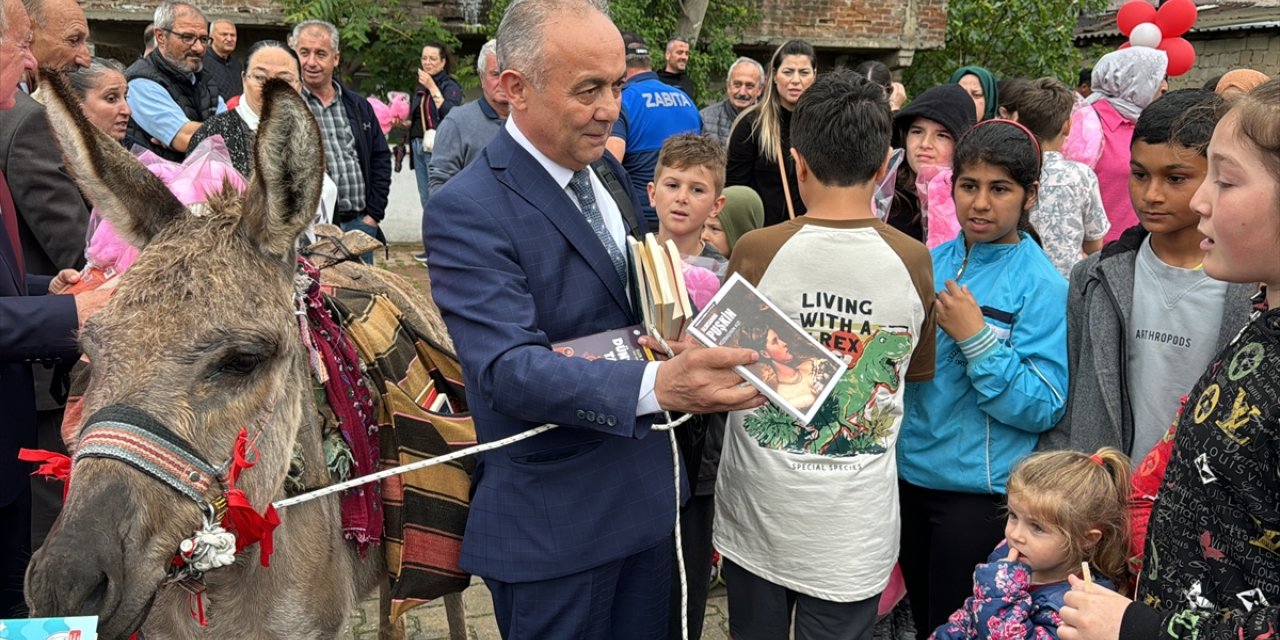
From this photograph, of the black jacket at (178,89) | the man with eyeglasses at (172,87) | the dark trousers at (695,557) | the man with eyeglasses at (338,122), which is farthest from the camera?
the man with eyeglasses at (338,122)

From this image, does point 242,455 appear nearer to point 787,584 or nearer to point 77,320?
point 77,320

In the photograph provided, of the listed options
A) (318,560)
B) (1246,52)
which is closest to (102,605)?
(318,560)

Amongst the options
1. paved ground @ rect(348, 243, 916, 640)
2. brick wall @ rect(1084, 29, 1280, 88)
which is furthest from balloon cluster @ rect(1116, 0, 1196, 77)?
brick wall @ rect(1084, 29, 1280, 88)

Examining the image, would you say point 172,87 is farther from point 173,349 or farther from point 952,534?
point 952,534

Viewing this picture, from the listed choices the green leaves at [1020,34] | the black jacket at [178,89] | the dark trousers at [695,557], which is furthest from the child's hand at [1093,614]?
the green leaves at [1020,34]

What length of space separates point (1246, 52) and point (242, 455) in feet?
64.9

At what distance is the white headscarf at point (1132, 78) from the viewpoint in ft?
17.5

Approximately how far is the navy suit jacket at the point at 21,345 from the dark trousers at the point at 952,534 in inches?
99.0

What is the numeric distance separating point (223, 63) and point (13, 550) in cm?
730

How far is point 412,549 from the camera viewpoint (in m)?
2.76

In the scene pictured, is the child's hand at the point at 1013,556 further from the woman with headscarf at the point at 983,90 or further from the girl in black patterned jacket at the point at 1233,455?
the woman with headscarf at the point at 983,90

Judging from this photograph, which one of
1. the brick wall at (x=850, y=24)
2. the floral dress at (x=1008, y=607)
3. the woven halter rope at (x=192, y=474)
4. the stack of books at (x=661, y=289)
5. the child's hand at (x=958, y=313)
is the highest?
the brick wall at (x=850, y=24)

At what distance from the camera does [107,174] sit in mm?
2203

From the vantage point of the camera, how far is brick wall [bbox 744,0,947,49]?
626 inches
